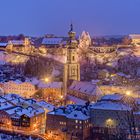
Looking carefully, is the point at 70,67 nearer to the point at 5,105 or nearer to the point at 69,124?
the point at 5,105

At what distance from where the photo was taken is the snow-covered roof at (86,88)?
53.6 ft

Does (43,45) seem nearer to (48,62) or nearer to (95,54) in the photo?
(95,54)

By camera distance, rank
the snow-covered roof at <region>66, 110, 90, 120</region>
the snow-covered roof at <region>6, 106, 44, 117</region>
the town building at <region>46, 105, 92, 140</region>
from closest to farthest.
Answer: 1. the town building at <region>46, 105, 92, 140</region>
2. the snow-covered roof at <region>66, 110, 90, 120</region>
3. the snow-covered roof at <region>6, 106, 44, 117</region>

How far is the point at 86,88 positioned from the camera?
16.8 m

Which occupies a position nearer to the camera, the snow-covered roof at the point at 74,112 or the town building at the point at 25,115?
the snow-covered roof at the point at 74,112

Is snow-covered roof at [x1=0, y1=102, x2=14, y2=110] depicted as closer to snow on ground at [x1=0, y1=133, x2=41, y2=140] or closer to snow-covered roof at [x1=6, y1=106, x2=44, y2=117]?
snow-covered roof at [x1=6, y1=106, x2=44, y2=117]

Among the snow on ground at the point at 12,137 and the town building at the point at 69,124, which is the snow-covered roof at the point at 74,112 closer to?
the town building at the point at 69,124

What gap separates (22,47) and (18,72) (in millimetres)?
9522

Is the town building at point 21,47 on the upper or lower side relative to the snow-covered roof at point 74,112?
upper

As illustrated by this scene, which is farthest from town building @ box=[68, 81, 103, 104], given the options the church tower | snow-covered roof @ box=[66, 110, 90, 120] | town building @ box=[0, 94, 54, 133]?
snow-covered roof @ box=[66, 110, 90, 120]

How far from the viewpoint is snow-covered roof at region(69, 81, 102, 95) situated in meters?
16.3

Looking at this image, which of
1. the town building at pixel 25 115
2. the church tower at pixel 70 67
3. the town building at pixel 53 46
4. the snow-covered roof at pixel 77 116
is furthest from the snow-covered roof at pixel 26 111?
the town building at pixel 53 46

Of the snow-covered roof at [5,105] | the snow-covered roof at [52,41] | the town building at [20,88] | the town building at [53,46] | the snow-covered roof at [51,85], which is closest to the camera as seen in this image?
the snow-covered roof at [5,105]

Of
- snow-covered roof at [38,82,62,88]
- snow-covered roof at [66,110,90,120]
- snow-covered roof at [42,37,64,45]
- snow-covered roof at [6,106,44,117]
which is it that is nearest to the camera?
snow-covered roof at [66,110,90,120]
